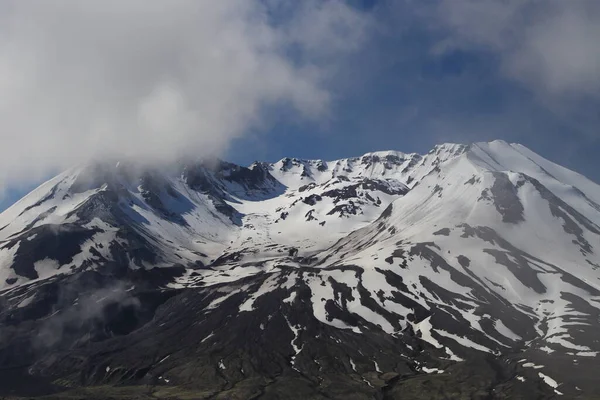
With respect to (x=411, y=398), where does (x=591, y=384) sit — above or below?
above

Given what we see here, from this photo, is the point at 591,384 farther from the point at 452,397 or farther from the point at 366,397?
the point at 366,397

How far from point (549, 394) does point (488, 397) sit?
62.9ft

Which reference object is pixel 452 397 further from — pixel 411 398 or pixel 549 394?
pixel 549 394

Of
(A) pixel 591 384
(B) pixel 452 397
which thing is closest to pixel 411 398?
(B) pixel 452 397

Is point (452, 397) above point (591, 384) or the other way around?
the other way around

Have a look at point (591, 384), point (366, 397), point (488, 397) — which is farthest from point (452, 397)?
point (591, 384)


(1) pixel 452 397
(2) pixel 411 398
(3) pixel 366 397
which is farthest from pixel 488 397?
(3) pixel 366 397

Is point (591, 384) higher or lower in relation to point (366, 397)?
higher

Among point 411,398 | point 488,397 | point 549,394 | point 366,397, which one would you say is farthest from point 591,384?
point 366,397

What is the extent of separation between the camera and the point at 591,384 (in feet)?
638

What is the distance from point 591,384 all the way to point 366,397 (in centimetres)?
7377

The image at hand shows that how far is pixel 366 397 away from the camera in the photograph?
200m

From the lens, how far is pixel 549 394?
629 feet

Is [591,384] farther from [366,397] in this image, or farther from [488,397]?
[366,397]
